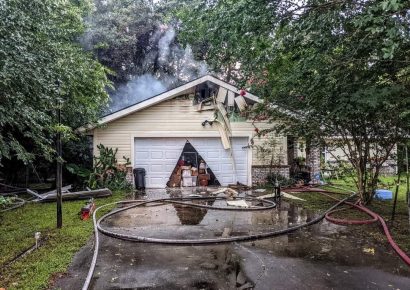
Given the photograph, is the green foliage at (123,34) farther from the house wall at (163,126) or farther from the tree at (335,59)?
the tree at (335,59)

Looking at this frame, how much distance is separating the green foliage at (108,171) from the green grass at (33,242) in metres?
3.39

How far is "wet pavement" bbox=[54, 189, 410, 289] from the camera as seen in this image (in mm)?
3865

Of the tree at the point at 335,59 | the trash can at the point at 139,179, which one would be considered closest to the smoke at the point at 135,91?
the trash can at the point at 139,179

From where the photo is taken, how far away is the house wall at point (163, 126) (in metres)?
13.1

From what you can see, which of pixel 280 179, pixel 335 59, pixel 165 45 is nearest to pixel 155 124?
pixel 280 179

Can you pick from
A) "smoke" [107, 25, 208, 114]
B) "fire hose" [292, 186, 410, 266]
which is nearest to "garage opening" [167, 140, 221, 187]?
"fire hose" [292, 186, 410, 266]

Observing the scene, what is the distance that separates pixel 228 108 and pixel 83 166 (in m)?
6.42

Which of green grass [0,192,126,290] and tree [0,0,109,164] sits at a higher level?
tree [0,0,109,164]

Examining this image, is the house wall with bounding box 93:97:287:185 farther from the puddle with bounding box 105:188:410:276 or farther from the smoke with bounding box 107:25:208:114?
the smoke with bounding box 107:25:208:114

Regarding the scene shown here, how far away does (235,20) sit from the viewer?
6.21 metres

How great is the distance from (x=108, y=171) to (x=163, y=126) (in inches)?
109

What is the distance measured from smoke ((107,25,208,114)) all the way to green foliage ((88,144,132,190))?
11.3 m

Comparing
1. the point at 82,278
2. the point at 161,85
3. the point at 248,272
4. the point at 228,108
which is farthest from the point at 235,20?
the point at 161,85

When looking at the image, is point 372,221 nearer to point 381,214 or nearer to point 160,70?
point 381,214
